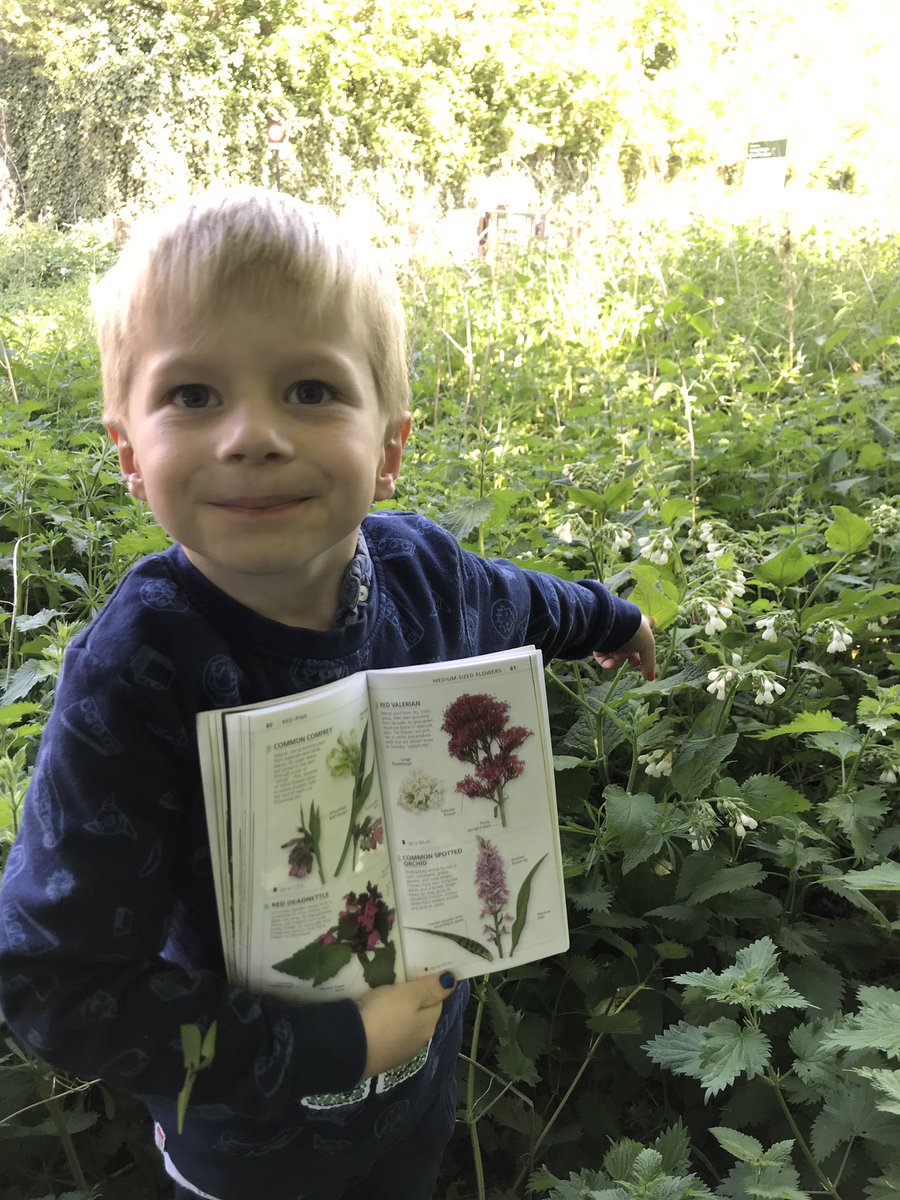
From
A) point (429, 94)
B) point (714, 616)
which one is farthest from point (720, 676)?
point (429, 94)

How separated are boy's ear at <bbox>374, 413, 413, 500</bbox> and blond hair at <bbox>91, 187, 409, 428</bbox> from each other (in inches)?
3.9

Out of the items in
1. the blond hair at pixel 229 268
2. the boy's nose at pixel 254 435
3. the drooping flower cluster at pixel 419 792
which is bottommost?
the drooping flower cluster at pixel 419 792

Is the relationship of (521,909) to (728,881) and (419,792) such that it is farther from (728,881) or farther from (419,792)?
(728,881)

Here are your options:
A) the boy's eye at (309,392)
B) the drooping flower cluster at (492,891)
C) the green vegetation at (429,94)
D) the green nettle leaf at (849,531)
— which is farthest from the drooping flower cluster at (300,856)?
the green vegetation at (429,94)

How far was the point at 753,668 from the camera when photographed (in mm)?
1602

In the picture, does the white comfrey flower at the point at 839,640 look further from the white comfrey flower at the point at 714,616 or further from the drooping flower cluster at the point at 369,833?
the drooping flower cluster at the point at 369,833

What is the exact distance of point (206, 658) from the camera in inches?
35.9

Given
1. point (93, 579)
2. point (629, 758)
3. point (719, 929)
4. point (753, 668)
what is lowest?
point (719, 929)

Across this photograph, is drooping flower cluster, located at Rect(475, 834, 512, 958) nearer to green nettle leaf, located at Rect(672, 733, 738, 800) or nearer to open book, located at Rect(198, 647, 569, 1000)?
open book, located at Rect(198, 647, 569, 1000)

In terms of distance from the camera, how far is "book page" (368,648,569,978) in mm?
990

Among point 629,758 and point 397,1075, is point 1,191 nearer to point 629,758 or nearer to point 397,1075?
point 629,758

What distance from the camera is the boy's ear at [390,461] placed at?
1097 millimetres

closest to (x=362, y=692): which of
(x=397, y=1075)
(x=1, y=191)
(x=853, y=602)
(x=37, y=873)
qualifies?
(x=37, y=873)

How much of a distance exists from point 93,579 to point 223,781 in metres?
1.48
